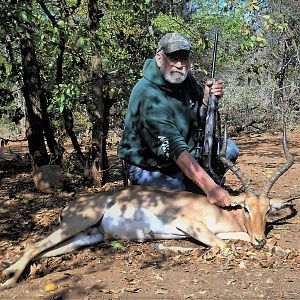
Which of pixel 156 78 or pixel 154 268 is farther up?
pixel 156 78

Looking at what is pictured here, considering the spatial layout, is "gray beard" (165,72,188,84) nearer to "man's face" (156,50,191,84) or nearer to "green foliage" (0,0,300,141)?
"man's face" (156,50,191,84)

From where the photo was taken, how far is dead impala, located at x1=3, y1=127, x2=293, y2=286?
4770 millimetres

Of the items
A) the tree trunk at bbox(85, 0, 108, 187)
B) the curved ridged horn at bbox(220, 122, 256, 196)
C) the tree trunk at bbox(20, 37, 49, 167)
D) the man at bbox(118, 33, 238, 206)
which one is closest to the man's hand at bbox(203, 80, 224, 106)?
the man at bbox(118, 33, 238, 206)

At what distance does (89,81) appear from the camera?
674 cm

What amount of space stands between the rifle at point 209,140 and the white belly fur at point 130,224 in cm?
88

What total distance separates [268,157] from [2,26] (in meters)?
6.99

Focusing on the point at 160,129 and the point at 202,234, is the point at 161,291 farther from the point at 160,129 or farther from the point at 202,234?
the point at 160,129

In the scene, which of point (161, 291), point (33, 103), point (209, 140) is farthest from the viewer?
point (33, 103)

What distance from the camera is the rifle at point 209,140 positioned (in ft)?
18.5

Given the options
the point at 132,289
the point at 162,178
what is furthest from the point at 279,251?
the point at 162,178

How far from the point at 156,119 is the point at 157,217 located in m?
0.93

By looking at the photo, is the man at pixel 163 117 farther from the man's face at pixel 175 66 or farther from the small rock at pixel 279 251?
the small rock at pixel 279 251

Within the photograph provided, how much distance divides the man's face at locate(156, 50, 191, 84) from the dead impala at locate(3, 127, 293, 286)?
2.88 ft

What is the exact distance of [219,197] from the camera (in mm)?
4812
